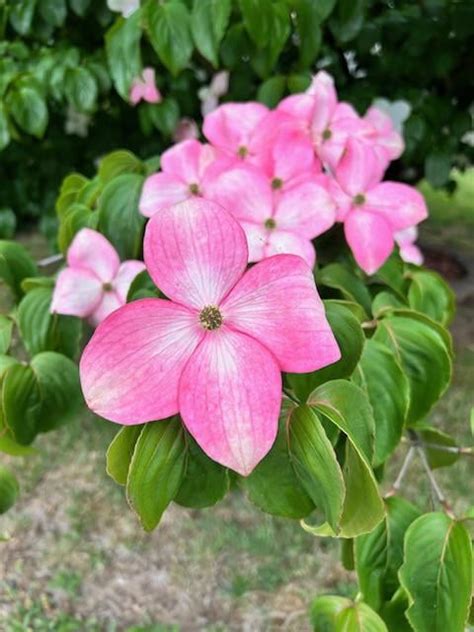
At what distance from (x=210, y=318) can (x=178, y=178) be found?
0.27 m

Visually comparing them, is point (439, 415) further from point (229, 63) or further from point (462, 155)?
point (229, 63)

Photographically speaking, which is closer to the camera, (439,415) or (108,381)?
(108,381)

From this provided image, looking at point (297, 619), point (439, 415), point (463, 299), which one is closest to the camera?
point (297, 619)

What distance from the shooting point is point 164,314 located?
1.05 ft

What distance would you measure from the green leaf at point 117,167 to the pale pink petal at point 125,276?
15cm

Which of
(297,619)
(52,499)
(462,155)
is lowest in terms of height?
(52,499)

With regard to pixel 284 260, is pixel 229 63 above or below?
below

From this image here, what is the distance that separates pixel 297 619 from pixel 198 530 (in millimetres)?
267

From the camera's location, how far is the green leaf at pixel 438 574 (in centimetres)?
39

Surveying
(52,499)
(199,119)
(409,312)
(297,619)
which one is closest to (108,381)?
(409,312)

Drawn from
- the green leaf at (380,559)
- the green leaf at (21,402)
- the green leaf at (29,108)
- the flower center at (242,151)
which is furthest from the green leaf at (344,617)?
the green leaf at (29,108)

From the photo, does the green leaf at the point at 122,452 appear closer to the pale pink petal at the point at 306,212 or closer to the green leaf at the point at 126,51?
the pale pink petal at the point at 306,212

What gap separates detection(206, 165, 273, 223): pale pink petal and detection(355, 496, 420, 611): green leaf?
0.22m

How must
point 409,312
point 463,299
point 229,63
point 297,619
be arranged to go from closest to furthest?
point 409,312 → point 229,63 → point 297,619 → point 463,299
